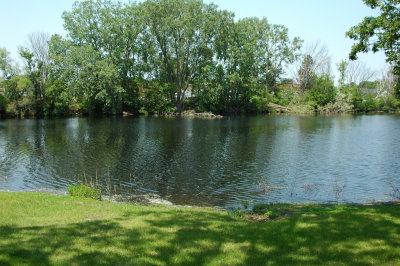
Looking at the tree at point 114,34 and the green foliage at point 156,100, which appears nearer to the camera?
the tree at point 114,34

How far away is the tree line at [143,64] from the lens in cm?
6341

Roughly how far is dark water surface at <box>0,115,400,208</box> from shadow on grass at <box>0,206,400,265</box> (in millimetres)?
6452

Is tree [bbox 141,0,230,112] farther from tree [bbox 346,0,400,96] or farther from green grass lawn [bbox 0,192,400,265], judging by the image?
green grass lawn [bbox 0,192,400,265]

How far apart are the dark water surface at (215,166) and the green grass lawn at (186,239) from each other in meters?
6.16

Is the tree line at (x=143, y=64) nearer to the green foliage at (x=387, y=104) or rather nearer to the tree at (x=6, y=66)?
the tree at (x=6, y=66)

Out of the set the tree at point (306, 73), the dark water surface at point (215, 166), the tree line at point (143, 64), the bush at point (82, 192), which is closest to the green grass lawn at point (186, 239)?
the bush at point (82, 192)

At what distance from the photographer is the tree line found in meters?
63.4

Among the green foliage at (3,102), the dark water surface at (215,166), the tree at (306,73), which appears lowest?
the dark water surface at (215,166)

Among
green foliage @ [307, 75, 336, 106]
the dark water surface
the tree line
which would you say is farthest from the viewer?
green foliage @ [307, 75, 336, 106]

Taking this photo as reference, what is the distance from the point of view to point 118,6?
68.3m

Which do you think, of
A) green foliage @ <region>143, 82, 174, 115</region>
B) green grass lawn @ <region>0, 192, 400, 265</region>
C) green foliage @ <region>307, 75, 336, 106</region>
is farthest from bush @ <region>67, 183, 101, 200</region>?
green foliage @ <region>307, 75, 336, 106</region>

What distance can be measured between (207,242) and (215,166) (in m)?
15.4

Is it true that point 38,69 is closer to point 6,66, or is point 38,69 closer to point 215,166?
point 6,66

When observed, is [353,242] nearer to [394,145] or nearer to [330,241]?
[330,241]
